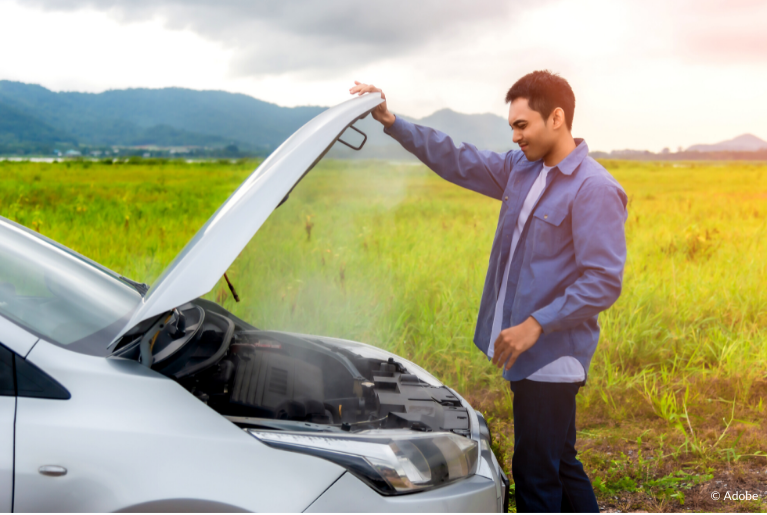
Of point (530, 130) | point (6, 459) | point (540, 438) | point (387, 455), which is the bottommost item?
point (540, 438)

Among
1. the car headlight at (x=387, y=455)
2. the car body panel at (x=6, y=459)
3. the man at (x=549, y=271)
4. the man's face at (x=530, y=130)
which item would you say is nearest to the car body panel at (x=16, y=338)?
the car body panel at (x=6, y=459)

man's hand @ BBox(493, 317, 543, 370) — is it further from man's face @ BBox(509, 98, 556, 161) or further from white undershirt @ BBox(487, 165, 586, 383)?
man's face @ BBox(509, 98, 556, 161)

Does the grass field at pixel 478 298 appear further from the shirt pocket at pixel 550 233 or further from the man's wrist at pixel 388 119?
the shirt pocket at pixel 550 233

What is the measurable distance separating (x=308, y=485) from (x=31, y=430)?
69 cm

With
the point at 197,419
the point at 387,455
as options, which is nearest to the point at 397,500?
the point at 387,455

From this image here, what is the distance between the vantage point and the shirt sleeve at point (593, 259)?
1658 millimetres

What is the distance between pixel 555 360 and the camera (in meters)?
1.82

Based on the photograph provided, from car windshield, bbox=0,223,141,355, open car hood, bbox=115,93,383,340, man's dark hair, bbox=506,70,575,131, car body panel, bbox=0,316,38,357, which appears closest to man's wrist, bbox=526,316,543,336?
man's dark hair, bbox=506,70,575,131

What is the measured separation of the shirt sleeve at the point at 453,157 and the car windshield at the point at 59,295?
1324 millimetres

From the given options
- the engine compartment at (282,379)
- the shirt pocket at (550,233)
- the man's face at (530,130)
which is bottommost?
the engine compartment at (282,379)

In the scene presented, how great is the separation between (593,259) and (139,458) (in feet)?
4.70

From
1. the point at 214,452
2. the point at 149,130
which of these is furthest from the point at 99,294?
the point at 149,130

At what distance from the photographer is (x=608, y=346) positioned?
3.88 metres

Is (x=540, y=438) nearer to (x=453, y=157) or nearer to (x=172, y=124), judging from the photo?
(x=453, y=157)
